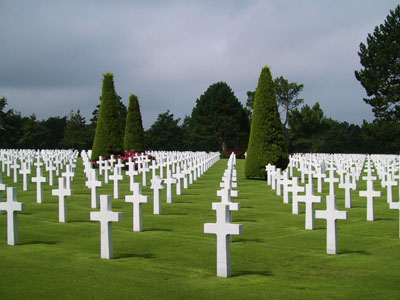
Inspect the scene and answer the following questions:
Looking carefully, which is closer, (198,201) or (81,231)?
(81,231)

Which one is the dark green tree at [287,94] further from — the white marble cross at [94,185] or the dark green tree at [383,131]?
the white marble cross at [94,185]

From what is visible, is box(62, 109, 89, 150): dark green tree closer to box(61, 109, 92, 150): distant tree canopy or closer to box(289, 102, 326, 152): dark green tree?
box(61, 109, 92, 150): distant tree canopy

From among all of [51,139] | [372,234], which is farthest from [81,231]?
[51,139]

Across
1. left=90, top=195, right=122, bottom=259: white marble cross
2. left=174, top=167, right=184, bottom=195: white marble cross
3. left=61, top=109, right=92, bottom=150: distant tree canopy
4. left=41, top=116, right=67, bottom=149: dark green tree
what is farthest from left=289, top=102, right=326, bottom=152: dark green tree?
left=90, top=195, right=122, bottom=259: white marble cross

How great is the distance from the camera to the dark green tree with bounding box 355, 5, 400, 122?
158ft

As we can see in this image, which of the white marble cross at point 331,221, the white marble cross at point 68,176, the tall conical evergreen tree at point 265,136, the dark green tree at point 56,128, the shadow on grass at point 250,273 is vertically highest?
the dark green tree at point 56,128

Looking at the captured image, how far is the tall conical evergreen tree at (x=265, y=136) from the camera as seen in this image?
24.5 metres

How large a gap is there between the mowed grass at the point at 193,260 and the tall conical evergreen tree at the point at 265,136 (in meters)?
12.9

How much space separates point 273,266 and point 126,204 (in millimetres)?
7059

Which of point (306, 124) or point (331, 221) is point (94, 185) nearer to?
point (331, 221)

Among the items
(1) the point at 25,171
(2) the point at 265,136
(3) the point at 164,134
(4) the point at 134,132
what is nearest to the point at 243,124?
(3) the point at 164,134

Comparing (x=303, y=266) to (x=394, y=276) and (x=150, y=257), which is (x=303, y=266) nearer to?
(x=394, y=276)

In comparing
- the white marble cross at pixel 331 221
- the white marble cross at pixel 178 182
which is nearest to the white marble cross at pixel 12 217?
the white marble cross at pixel 331 221

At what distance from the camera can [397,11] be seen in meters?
48.9
